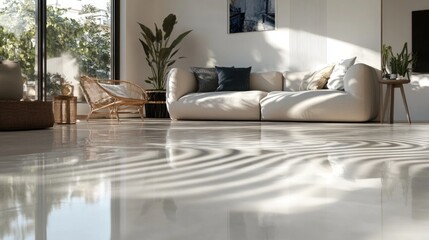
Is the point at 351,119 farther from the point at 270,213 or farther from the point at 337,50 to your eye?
the point at 270,213

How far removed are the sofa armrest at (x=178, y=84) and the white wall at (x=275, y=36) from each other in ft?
3.17

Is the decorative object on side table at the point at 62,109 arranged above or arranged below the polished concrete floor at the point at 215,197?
above

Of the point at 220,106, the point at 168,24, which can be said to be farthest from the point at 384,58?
the point at 168,24

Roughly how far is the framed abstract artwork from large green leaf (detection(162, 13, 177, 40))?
90cm

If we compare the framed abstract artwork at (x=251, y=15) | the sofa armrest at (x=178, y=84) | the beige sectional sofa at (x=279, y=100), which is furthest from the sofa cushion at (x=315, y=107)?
the framed abstract artwork at (x=251, y=15)

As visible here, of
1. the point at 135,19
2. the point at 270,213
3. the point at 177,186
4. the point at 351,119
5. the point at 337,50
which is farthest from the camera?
the point at 135,19

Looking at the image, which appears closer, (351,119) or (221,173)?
(221,173)

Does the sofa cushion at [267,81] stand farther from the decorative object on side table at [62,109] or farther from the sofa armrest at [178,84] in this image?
the decorative object on side table at [62,109]

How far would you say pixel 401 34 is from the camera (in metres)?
8.04

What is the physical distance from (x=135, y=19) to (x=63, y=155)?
21.1ft

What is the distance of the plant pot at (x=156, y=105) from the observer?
778 centimetres

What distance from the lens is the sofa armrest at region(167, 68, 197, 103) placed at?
280 inches

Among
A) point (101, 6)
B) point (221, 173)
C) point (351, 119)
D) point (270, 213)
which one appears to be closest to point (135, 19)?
point (101, 6)

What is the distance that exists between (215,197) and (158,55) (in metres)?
6.97
